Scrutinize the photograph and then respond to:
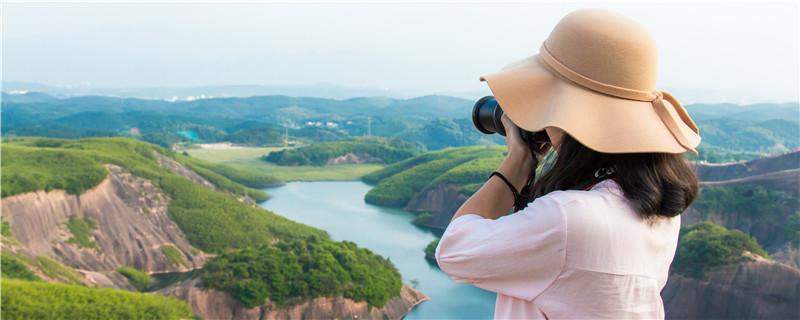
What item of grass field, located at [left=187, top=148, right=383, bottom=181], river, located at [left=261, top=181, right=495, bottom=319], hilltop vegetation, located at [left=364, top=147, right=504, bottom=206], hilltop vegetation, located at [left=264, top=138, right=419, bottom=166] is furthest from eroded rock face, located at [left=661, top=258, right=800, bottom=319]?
hilltop vegetation, located at [left=264, top=138, right=419, bottom=166]

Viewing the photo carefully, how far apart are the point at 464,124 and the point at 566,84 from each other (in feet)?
211

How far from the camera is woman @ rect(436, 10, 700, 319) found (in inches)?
46.7

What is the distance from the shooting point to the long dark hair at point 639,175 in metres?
1.24

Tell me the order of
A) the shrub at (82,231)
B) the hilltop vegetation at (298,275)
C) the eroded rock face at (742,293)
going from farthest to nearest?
the shrub at (82,231), the hilltop vegetation at (298,275), the eroded rock face at (742,293)

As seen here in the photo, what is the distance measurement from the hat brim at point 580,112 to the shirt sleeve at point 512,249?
5.3 inches

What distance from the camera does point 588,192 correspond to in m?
1.21

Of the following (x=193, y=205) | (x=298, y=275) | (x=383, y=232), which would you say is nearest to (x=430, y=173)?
(x=383, y=232)

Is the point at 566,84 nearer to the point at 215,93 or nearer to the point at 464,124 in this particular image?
the point at 464,124

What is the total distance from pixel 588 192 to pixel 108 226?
22113 millimetres

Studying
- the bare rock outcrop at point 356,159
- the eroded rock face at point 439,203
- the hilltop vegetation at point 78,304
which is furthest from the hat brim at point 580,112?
the bare rock outcrop at point 356,159

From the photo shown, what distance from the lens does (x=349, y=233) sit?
26531mm

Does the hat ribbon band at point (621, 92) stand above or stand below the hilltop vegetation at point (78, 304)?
above

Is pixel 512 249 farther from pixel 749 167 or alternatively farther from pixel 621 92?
pixel 749 167

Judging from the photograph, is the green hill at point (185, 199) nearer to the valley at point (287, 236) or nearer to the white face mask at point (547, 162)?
the valley at point (287, 236)
